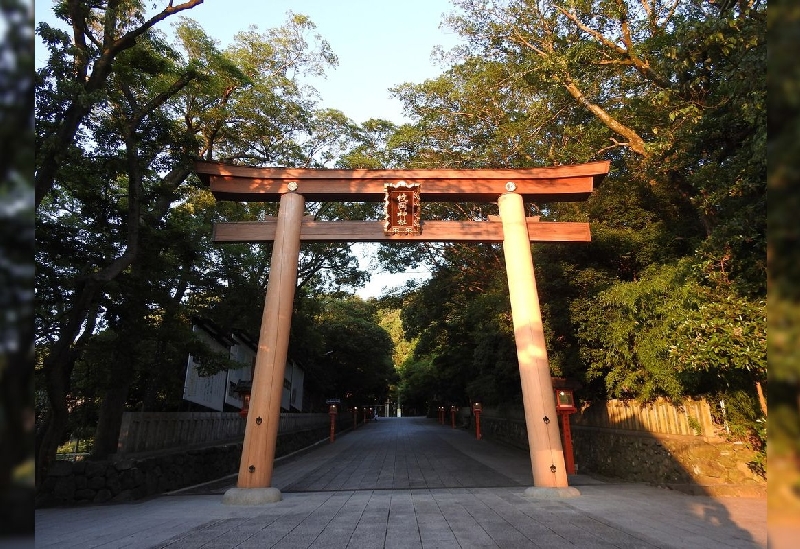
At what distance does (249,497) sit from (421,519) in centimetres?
246

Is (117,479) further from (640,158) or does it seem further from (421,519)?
(640,158)

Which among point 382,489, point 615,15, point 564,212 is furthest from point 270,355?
point 615,15

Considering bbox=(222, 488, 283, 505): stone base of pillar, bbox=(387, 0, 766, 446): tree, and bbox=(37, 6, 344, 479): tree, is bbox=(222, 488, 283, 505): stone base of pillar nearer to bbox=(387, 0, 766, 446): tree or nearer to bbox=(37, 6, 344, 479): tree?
bbox=(37, 6, 344, 479): tree

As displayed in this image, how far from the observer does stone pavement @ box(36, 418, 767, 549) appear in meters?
3.91

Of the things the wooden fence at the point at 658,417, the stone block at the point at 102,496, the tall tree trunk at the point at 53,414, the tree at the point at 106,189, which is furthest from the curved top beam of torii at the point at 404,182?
the stone block at the point at 102,496

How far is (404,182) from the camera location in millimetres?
7699

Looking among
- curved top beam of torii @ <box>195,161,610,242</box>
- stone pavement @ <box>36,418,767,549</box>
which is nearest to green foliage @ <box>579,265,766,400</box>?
curved top beam of torii @ <box>195,161,610,242</box>

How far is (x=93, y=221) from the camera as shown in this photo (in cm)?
726

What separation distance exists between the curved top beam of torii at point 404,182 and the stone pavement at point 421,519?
3920 mm

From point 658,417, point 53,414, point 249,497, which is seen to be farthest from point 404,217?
point 53,414

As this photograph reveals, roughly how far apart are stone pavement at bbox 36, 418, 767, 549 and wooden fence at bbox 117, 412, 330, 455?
107 cm

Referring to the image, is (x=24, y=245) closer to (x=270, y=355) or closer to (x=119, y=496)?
(x=270, y=355)

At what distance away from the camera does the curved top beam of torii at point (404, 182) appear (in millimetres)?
7562

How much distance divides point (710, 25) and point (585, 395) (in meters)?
7.43
